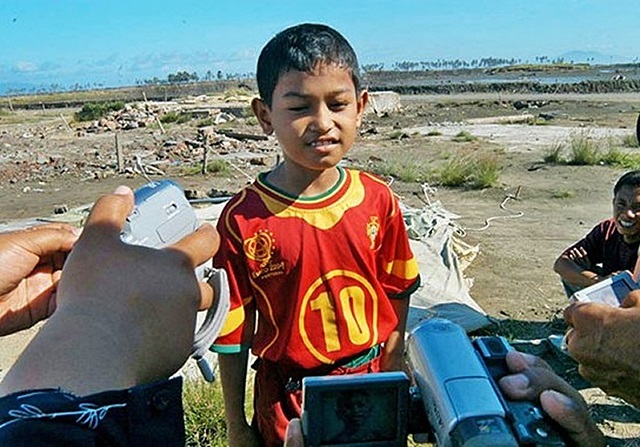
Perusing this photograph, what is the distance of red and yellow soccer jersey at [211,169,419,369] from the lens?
1.96m

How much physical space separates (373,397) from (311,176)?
1.18 meters

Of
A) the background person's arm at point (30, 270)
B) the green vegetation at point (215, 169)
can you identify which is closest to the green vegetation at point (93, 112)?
the green vegetation at point (215, 169)

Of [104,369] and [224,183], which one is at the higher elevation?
[104,369]

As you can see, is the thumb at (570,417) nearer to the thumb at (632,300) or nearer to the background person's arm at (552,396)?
the background person's arm at (552,396)

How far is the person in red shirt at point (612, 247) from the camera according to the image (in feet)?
14.0

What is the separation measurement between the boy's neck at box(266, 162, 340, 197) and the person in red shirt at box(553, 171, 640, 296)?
2810 millimetres

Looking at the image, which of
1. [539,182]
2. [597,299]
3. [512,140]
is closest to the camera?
[597,299]

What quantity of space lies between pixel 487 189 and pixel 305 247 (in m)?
9.27

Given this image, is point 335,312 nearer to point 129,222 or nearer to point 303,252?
point 303,252

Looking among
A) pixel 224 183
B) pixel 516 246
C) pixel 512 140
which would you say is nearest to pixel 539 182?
pixel 516 246

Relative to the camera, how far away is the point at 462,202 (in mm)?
9992

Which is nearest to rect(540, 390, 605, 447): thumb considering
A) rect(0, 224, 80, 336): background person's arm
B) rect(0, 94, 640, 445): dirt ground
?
rect(0, 224, 80, 336): background person's arm

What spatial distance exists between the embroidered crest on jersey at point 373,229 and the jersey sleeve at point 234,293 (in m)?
0.40

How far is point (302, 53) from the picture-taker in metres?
2.02
